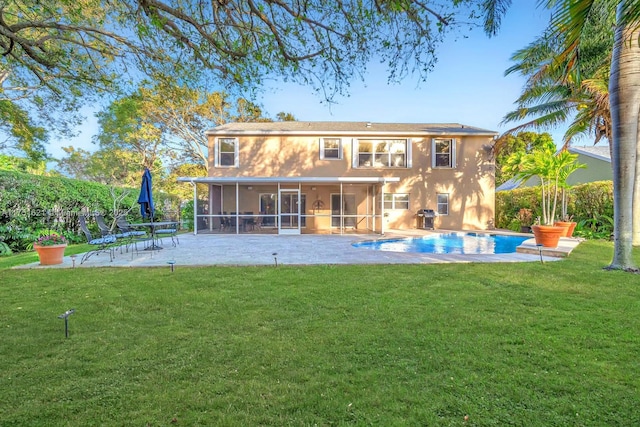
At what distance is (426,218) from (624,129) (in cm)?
1073

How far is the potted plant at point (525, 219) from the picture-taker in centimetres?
1484

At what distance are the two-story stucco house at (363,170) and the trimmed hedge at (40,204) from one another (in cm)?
542

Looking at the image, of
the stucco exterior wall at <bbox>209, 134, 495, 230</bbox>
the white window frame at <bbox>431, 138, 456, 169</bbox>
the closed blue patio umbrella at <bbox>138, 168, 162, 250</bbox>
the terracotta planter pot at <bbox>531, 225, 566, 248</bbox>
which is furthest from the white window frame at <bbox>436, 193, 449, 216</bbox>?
the closed blue patio umbrella at <bbox>138, 168, 162, 250</bbox>

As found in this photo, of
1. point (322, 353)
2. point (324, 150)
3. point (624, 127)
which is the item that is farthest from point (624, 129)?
point (324, 150)

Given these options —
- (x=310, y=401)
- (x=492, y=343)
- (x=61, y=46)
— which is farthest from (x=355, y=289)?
(x=61, y=46)

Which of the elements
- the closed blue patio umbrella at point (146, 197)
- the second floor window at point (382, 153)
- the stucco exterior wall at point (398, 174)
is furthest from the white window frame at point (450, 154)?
the closed blue patio umbrella at point (146, 197)

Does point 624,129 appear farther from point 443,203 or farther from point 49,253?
point 49,253

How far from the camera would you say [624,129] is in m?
5.89

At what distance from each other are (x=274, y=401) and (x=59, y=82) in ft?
28.2

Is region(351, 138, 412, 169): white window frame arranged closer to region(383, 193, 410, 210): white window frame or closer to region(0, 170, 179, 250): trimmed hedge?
region(383, 193, 410, 210): white window frame

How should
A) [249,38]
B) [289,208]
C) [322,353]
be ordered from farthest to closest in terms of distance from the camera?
1. [289,208]
2. [249,38]
3. [322,353]

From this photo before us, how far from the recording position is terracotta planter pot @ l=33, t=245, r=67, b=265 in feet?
22.5

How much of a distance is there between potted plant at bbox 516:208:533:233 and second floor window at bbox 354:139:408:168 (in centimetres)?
614

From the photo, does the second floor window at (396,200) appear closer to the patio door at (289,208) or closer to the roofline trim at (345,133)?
the roofline trim at (345,133)
